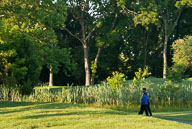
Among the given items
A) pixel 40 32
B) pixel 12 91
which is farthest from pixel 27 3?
pixel 12 91

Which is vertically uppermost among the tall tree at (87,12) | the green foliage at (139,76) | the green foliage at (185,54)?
the tall tree at (87,12)

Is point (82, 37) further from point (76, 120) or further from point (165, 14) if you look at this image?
point (76, 120)

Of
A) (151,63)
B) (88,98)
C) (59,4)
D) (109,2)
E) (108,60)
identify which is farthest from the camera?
(151,63)

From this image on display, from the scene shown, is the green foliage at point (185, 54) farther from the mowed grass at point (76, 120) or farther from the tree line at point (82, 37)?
the mowed grass at point (76, 120)

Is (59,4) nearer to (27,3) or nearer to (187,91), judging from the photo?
(27,3)

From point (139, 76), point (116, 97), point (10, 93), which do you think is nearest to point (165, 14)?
point (139, 76)

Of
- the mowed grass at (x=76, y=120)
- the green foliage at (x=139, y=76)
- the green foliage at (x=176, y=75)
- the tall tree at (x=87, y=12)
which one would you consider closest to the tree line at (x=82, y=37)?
the tall tree at (x=87, y=12)

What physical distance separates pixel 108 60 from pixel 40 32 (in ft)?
84.1

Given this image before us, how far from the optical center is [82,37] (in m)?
45.1

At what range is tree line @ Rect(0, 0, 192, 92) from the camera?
22.7m

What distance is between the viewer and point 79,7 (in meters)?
42.8

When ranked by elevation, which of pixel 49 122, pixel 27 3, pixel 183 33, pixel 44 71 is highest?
pixel 183 33

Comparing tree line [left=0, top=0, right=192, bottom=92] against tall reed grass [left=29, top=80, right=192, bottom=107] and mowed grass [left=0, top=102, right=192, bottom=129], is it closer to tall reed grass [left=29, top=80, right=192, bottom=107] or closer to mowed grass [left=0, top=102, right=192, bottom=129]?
tall reed grass [left=29, top=80, right=192, bottom=107]

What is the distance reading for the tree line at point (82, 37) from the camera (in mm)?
22688
